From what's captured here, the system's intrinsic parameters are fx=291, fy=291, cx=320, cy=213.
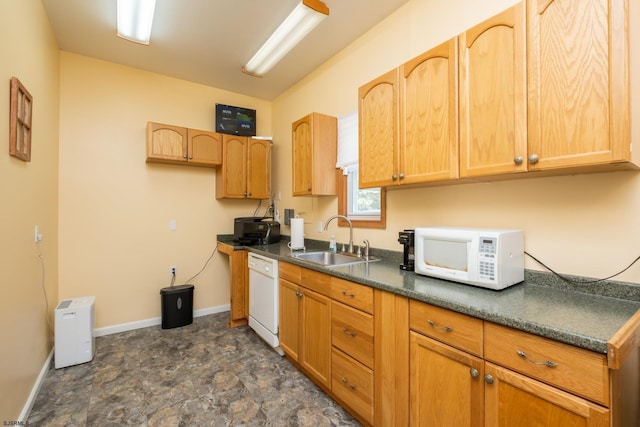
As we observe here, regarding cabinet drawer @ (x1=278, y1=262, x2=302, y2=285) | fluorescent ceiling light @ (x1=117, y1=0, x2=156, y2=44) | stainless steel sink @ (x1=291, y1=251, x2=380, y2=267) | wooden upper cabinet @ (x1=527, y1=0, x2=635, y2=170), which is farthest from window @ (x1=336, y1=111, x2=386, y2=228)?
fluorescent ceiling light @ (x1=117, y1=0, x2=156, y2=44)

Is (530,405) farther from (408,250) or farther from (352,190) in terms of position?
(352,190)

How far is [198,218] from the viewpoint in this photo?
11.7 feet

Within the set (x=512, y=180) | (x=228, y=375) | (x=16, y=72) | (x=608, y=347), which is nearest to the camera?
(x=608, y=347)

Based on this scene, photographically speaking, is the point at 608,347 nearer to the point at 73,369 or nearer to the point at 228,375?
the point at 228,375

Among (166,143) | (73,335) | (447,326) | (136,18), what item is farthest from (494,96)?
(73,335)

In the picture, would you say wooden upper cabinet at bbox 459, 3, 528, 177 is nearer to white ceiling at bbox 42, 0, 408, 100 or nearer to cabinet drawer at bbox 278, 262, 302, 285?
white ceiling at bbox 42, 0, 408, 100

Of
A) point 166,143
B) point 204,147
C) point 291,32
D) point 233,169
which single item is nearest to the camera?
point 291,32

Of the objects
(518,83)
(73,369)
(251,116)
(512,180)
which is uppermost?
(251,116)

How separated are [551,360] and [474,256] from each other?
0.53m

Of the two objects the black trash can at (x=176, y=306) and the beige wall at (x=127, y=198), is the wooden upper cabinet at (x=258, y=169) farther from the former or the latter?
the black trash can at (x=176, y=306)

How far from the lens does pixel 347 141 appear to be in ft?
8.85

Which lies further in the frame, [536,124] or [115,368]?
[115,368]

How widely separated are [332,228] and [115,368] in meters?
2.18

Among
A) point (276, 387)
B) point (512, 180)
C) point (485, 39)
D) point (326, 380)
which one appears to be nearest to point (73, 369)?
A: point (276, 387)
